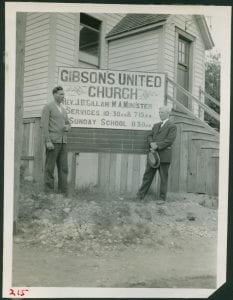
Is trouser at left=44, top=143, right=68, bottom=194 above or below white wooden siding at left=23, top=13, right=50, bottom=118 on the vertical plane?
below

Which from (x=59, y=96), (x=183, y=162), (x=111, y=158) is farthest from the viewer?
(x=183, y=162)

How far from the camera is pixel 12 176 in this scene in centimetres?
341

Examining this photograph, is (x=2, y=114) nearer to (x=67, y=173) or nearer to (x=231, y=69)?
(x=67, y=173)

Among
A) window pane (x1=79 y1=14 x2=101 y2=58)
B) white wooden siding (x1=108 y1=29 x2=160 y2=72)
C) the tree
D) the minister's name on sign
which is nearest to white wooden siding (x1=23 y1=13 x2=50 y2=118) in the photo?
the minister's name on sign

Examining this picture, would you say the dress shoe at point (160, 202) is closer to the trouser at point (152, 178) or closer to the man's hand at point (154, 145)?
the trouser at point (152, 178)

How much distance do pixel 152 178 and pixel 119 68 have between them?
1.04m

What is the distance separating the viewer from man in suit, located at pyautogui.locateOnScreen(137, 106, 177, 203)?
3648 millimetres

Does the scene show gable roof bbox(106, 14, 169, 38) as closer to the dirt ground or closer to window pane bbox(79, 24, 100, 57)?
window pane bbox(79, 24, 100, 57)

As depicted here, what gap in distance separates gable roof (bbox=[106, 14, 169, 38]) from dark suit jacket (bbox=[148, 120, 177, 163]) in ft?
2.97

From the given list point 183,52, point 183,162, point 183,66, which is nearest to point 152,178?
point 183,162

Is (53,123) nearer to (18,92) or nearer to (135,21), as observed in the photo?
(18,92)

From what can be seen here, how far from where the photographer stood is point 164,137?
367cm

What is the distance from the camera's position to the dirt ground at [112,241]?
11.2 feet

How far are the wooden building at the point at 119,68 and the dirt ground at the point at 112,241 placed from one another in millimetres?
183
